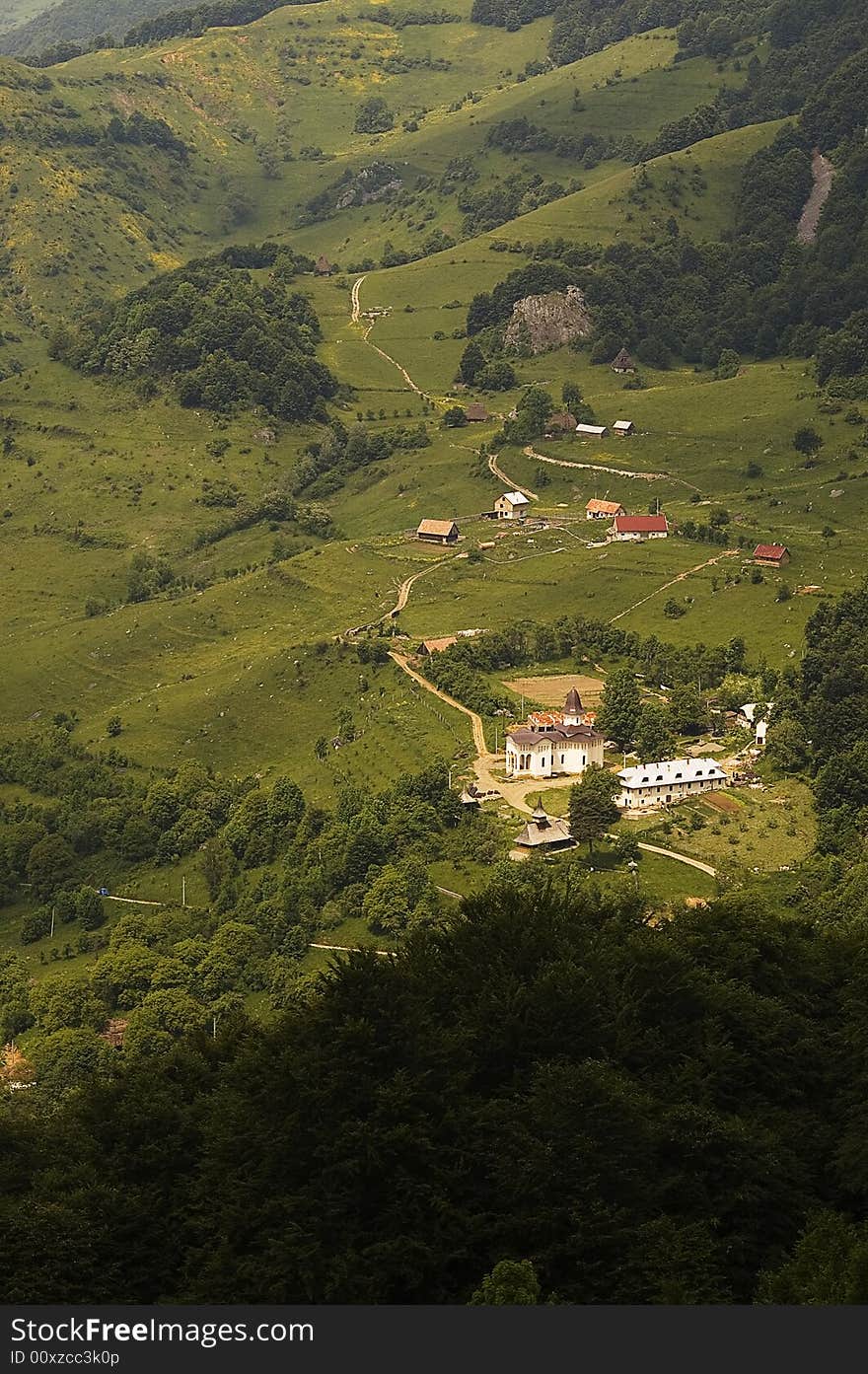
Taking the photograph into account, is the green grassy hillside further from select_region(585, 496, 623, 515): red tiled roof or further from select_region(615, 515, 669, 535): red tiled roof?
select_region(615, 515, 669, 535): red tiled roof

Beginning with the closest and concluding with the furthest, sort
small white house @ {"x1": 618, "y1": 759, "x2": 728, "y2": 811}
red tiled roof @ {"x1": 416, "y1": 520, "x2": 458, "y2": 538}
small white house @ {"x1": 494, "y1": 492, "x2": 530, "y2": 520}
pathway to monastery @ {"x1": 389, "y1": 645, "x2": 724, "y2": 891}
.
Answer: pathway to monastery @ {"x1": 389, "y1": 645, "x2": 724, "y2": 891}, small white house @ {"x1": 618, "y1": 759, "x2": 728, "y2": 811}, red tiled roof @ {"x1": 416, "y1": 520, "x2": 458, "y2": 538}, small white house @ {"x1": 494, "y1": 492, "x2": 530, "y2": 520}

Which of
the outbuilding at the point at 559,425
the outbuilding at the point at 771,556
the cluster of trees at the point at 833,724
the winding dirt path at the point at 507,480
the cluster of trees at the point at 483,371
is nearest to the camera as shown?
the cluster of trees at the point at 833,724

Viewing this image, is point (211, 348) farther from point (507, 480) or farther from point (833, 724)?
point (833, 724)

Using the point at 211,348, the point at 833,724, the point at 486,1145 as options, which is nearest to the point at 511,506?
the point at 211,348

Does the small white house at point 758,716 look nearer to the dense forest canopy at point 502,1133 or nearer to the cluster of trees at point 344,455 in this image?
the dense forest canopy at point 502,1133

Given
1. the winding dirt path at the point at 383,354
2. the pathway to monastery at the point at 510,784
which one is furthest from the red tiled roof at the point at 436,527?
the winding dirt path at the point at 383,354

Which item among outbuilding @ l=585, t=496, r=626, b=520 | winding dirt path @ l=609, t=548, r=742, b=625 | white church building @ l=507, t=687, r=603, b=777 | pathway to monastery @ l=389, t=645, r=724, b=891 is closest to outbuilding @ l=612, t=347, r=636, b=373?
outbuilding @ l=585, t=496, r=626, b=520
